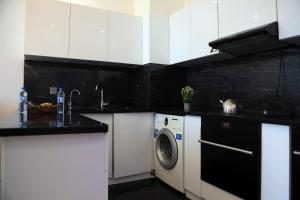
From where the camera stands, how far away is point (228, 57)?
2607mm

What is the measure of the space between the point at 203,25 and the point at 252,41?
30.3 inches

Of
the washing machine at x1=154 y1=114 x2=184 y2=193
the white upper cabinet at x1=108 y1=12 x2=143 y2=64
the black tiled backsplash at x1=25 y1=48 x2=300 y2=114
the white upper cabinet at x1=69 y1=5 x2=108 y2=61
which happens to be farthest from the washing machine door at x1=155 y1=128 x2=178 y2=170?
the white upper cabinet at x1=69 y1=5 x2=108 y2=61

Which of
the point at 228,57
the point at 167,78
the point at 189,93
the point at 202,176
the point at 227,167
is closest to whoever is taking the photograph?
the point at 227,167

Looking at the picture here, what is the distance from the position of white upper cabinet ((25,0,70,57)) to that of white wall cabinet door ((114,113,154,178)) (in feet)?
3.67

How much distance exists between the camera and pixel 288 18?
173 centimetres

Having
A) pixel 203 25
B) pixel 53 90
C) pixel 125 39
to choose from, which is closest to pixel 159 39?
pixel 125 39

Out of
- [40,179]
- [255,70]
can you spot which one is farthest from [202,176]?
[40,179]

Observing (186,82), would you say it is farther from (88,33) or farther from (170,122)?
(88,33)

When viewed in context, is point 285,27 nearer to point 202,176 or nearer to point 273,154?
point 273,154

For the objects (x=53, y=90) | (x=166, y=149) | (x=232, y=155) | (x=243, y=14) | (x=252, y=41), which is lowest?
(x=166, y=149)

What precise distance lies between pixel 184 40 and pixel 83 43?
4.30 feet

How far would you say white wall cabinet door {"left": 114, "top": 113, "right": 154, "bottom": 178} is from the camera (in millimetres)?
2748

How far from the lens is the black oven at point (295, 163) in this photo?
139 cm

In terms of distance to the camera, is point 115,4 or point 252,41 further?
point 115,4
